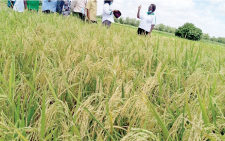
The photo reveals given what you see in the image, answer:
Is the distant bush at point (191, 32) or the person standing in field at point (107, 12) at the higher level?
the distant bush at point (191, 32)

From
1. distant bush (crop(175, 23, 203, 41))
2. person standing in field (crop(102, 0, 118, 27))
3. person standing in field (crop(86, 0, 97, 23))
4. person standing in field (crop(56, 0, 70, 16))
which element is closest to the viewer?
person standing in field (crop(102, 0, 118, 27))

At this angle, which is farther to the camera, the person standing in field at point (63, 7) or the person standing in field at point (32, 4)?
the person standing in field at point (63, 7)

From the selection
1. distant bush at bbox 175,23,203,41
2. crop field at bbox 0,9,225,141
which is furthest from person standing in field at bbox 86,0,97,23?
distant bush at bbox 175,23,203,41

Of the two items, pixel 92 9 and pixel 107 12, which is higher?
pixel 92 9

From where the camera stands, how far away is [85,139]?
2.32 feet

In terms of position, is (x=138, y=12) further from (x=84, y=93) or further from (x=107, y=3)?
(x=84, y=93)

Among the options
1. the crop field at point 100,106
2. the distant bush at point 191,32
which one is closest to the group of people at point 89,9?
the crop field at point 100,106

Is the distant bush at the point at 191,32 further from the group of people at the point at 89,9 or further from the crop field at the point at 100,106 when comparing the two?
the crop field at the point at 100,106

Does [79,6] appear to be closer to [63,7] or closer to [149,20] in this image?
[63,7]

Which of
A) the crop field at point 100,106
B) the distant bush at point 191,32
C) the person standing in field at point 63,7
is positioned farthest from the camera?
the distant bush at point 191,32

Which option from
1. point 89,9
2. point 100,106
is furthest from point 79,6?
point 100,106

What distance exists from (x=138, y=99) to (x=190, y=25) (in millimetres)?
20209

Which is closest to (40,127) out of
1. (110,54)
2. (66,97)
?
(66,97)

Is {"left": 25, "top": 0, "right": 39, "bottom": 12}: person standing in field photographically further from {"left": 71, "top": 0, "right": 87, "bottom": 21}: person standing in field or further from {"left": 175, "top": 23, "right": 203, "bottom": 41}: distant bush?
{"left": 175, "top": 23, "right": 203, "bottom": 41}: distant bush
